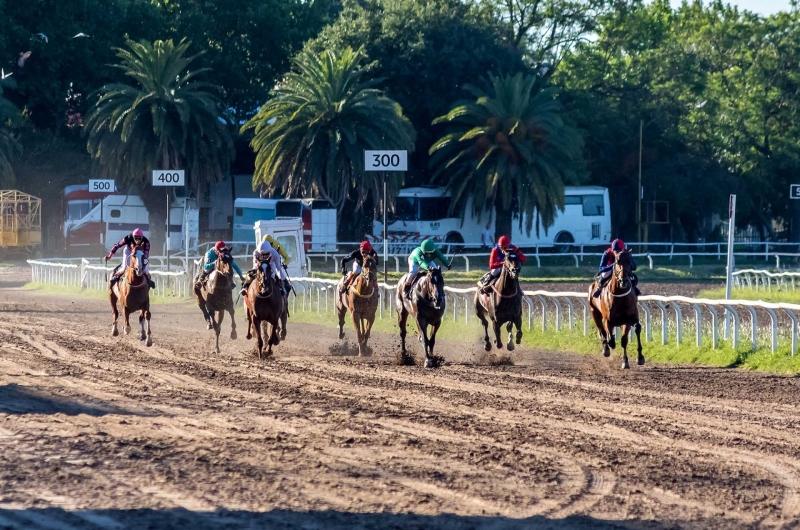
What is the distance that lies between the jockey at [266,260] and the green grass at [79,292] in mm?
14344

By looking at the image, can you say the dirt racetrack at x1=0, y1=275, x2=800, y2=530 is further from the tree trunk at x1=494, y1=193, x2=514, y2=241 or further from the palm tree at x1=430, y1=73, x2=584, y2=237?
the tree trunk at x1=494, y1=193, x2=514, y2=241

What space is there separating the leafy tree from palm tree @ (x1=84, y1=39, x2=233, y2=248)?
8536 mm

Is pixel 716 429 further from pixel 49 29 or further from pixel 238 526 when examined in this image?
pixel 49 29

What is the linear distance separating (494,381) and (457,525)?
301 inches

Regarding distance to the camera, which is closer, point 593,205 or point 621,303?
point 621,303

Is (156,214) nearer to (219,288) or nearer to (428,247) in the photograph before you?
(219,288)

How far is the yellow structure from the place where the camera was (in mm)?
52219

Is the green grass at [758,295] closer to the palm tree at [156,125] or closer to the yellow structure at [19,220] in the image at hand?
the palm tree at [156,125]

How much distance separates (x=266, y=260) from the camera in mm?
17922

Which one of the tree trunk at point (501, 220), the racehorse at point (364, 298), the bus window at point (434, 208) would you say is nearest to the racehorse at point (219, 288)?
the racehorse at point (364, 298)

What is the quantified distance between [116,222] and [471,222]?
16.9m

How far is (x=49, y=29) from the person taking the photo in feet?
201

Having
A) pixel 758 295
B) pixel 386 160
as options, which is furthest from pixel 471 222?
pixel 386 160

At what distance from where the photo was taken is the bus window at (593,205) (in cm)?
5666
